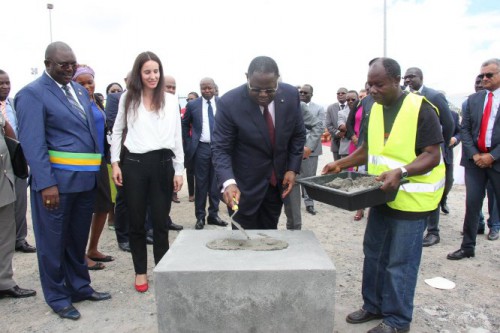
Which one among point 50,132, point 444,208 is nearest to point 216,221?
point 50,132

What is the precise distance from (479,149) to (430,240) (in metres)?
1.21

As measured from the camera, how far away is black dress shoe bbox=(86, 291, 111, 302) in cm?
351

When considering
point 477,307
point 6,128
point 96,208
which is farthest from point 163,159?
point 477,307

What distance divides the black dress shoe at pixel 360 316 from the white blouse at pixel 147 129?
1.99 meters

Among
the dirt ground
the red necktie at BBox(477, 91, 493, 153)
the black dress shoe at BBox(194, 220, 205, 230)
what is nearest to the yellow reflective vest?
the dirt ground

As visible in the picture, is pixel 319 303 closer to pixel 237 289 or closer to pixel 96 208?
pixel 237 289

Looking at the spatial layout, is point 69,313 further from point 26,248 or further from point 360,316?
point 360,316

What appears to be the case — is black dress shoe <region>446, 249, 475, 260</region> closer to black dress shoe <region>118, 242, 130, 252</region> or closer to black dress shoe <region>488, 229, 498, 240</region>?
black dress shoe <region>488, 229, 498, 240</region>

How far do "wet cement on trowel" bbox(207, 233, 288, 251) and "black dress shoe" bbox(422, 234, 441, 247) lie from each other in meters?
2.92

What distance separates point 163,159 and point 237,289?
1.72 meters

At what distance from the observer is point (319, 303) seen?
7.18 ft

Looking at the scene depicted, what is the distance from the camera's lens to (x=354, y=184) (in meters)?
2.68

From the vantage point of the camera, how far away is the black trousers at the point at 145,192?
3.48 metres

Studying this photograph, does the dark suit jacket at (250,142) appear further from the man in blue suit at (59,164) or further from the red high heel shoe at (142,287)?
the red high heel shoe at (142,287)
